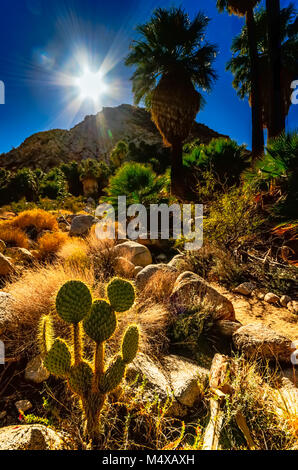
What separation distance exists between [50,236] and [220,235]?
4.13m

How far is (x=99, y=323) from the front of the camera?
120cm

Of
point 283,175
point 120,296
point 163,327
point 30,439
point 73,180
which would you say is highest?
point 73,180

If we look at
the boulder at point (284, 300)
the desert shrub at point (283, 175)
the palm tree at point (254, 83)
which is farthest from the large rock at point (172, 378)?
the palm tree at point (254, 83)

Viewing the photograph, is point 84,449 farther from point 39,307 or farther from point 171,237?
point 171,237

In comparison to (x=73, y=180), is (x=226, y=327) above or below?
below

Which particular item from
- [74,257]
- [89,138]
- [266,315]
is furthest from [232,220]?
[89,138]

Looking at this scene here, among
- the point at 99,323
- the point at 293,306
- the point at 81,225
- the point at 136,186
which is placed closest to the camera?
the point at 99,323

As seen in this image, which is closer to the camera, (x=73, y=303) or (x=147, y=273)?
(x=73, y=303)

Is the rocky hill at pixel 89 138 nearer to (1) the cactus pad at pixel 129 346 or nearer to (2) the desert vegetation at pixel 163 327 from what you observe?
(2) the desert vegetation at pixel 163 327

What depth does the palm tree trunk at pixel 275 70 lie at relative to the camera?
6.89 metres

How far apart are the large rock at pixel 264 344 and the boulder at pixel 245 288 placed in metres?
1.43

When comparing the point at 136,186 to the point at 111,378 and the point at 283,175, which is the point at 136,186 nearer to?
the point at 283,175

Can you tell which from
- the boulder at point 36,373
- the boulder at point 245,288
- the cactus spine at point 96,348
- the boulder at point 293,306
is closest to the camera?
the cactus spine at point 96,348

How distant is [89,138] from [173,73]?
64408 millimetres
